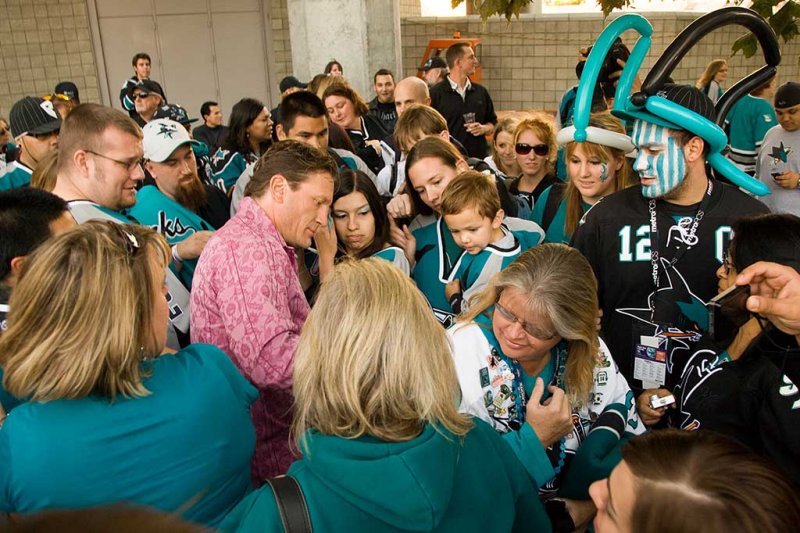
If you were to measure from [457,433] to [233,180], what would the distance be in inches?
142

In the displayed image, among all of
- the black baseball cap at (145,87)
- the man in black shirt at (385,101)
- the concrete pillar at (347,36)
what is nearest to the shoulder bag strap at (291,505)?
the man in black shirt at (385,101)

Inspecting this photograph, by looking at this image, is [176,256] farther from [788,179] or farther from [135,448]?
[788,179]

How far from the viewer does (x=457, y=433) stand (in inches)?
53.5

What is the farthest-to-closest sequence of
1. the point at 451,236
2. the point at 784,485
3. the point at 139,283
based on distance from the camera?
the point at 451,236, the point at 139,283, the point at 784,485

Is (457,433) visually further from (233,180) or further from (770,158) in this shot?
(770,158)

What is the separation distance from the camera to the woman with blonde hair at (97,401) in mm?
1378

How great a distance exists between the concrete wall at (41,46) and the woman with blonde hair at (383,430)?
12211 mm

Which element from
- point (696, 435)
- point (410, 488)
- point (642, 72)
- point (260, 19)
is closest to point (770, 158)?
point (696, 435)

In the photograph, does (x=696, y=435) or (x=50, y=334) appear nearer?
(x=696, y=435)

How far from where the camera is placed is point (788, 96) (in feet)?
15.5

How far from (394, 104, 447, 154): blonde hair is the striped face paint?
167 cm

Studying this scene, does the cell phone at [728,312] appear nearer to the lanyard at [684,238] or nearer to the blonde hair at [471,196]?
the lanyard at [684,238]

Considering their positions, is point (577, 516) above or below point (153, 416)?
below

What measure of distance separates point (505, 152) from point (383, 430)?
11.0 feet
